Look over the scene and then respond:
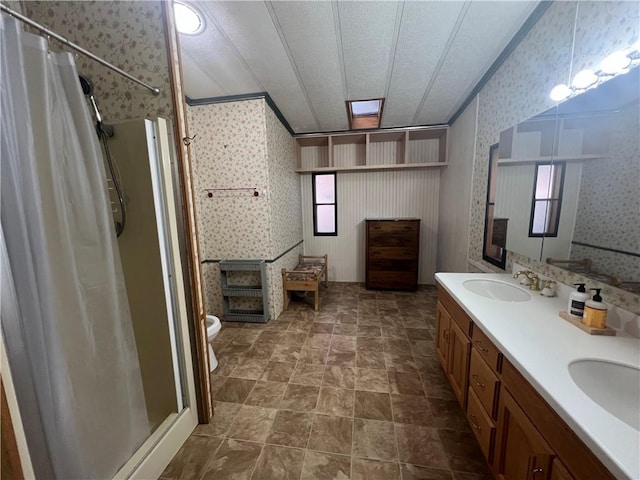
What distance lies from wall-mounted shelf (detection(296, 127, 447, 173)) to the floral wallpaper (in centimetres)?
251

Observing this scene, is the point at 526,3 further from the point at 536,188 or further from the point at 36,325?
the point at 36,325

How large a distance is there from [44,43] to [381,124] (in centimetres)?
318

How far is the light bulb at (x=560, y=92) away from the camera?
4.30 feet

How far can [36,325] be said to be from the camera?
0.81 metres

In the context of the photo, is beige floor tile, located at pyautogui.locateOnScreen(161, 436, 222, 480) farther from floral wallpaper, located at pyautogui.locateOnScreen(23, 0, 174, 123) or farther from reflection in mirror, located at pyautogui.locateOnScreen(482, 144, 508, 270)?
reflection in mirror, located at pyautogui.locateOnScreen(482, 144, 508, 270)

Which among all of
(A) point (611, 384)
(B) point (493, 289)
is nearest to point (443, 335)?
(B) point (493, 289)

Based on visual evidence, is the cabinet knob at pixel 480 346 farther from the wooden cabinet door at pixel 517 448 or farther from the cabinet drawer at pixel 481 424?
the cabinet drawer at pixel 481 424

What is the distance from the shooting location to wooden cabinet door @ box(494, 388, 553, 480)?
76cm

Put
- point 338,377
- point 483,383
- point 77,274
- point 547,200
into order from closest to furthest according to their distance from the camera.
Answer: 1. point 77,274
2. point 483,383
3. point 547,200
4. point 338,377

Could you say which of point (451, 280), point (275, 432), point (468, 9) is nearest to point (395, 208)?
point (451, 280)

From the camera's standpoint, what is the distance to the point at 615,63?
1046mm

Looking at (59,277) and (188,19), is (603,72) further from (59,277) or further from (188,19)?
(59,277)

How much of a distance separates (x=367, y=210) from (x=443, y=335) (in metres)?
2.46

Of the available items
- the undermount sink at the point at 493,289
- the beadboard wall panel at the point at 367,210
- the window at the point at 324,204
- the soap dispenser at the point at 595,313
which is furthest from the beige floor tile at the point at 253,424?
the window at the point at 324,204
